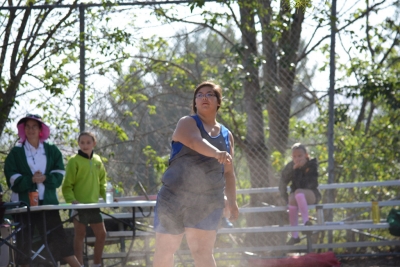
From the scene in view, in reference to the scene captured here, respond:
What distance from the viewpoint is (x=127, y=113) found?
25.7ft

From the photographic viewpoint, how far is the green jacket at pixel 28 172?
6434mm

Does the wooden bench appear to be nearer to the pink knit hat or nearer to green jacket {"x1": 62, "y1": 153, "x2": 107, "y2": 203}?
green jacket {"x1": 62, "y1": 153, "x2": 107, "y2": 203}

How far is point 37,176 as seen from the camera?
21.1ft

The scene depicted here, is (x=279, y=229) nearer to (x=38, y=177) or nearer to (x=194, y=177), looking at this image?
(x=38, y=177)

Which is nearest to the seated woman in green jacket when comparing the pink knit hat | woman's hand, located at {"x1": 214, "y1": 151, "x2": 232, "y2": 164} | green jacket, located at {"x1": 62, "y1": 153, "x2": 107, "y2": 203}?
the pink knit hat

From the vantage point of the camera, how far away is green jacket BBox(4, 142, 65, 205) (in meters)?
6.43

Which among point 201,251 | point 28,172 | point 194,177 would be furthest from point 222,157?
point 28,172

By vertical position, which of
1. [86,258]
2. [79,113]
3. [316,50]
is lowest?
[86,258]

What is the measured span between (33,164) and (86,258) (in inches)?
50.0

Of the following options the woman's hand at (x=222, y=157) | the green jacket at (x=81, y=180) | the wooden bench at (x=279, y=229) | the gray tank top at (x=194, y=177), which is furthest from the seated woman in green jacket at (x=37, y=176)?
the woman's hand at (x=222, y=157)

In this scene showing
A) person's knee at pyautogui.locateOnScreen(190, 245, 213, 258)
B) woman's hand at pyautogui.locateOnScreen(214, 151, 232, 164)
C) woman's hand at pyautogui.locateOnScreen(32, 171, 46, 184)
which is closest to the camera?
woman's hand at pyautogui.locateOnScreen(214, 151, 232, 164)

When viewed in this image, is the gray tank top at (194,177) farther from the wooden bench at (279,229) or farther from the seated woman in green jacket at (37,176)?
the wooden bench at (279,229)

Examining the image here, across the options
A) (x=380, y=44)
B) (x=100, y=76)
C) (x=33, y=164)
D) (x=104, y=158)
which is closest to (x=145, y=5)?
(x=100, y=76)

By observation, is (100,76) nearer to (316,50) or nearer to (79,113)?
(79,113)
